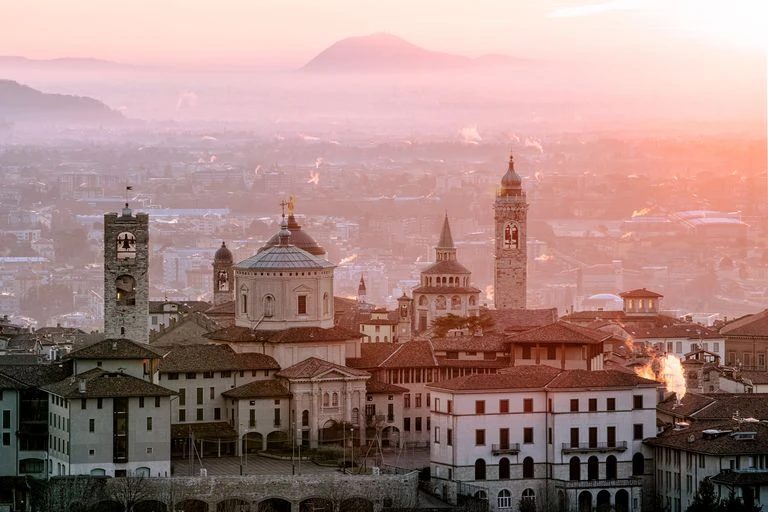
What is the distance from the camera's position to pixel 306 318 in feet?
303

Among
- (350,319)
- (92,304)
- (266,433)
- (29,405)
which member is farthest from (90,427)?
(92,304)

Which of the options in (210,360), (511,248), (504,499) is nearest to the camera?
(504,499)

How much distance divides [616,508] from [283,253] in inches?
761

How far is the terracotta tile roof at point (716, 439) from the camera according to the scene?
7644cm

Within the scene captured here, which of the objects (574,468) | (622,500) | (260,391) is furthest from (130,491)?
(622,500)

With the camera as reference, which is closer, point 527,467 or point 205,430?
point 527,467

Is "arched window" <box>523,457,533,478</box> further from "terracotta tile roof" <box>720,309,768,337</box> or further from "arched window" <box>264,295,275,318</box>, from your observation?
"terracotta tile roof" <box>720,309,768,337</box>

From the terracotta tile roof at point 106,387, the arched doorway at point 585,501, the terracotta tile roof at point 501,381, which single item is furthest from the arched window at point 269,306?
the arched doorway at point 585,501

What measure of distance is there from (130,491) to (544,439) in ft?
42.0

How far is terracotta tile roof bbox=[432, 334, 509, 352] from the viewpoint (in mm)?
91631

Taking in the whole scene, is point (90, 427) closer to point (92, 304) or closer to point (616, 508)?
point (616, 508)

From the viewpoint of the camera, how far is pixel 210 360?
87375 millimetres

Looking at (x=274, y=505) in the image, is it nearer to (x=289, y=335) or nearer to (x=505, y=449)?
(x=505, y=449)

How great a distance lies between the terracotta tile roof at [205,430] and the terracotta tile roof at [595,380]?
10186mm
